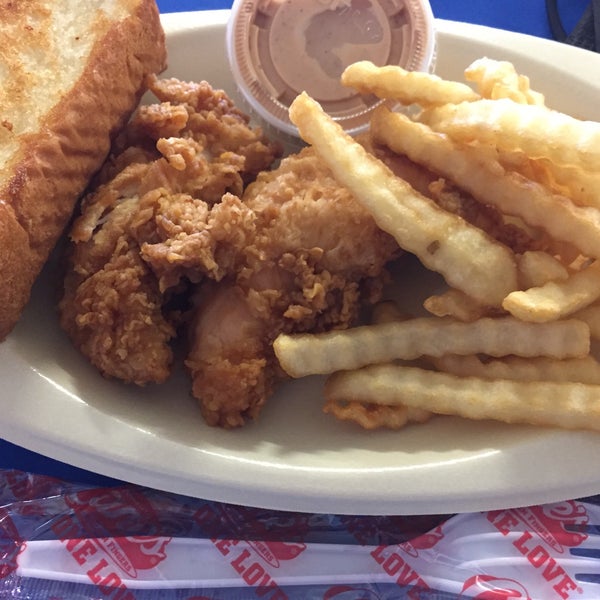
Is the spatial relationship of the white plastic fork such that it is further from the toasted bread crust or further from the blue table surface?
the blue table surface

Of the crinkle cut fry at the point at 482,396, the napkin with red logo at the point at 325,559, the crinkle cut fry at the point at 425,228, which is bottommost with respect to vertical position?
the napkin with red logo at the point at 325,559

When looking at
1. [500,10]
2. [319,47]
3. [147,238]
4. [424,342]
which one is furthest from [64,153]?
[500,10]

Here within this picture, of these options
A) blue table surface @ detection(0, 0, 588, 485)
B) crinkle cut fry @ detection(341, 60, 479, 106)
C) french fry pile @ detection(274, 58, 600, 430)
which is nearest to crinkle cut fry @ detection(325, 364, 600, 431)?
french fry pile @ detection(274, 58, 600, 430)

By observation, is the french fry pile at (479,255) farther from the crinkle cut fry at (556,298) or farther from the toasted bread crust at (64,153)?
the toasted bread crust at (64,153)

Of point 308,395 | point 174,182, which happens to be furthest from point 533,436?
point 174,182

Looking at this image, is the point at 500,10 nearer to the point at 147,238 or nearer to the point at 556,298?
the point at 556,298

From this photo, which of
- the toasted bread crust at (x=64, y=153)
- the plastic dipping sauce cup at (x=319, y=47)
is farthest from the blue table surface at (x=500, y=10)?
the toasted bread crust at (x=64, y=153)
